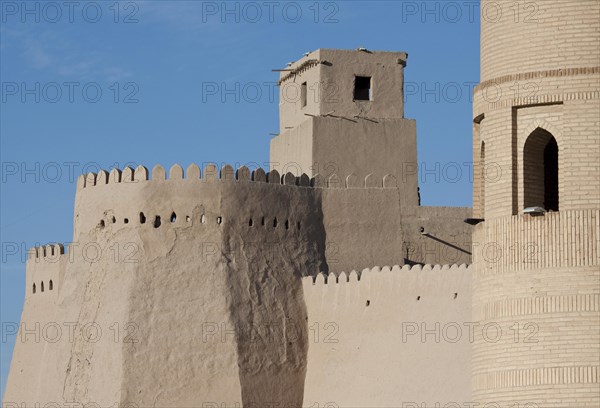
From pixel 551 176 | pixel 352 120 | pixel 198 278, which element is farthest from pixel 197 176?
pixel 551 176

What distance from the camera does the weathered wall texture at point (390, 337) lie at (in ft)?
79.9

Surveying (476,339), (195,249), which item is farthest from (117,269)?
(476,339)

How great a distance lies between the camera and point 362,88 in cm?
3334

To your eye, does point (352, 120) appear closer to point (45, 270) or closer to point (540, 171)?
point (45, 270)

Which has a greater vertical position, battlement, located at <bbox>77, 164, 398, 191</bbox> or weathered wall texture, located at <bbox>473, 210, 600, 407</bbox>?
battlement, located at <bbox>77, 164, 398, 191</bbox>

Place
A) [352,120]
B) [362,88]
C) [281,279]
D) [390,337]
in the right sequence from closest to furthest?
[390,337], [281,279], [352,120], [362,88]

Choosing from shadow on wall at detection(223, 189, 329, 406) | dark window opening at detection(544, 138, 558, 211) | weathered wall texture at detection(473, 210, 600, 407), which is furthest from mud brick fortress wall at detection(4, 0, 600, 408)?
weathered wall texture at detection(473, 210, 600, 407)

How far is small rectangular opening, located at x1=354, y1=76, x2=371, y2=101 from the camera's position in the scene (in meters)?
33.2

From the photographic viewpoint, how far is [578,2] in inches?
599

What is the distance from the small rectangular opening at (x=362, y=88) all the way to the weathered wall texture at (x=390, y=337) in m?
6.38

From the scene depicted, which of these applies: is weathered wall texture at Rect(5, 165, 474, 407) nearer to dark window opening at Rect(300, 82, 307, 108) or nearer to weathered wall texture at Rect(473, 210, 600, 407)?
dark window opening at Rect(300, 82, 307, 108)

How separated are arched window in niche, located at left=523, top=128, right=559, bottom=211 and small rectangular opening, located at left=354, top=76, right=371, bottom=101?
17.4m

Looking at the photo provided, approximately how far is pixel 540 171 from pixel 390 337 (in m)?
10.3

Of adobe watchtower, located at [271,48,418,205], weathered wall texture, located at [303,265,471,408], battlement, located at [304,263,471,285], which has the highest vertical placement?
adobe watchtower, located at [271,48,418,205]
